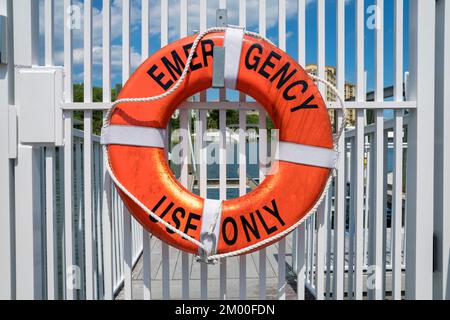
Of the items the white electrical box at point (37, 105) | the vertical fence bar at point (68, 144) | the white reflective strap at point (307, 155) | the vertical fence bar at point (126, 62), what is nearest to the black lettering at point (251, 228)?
the white reflective strap at point (307, 155)

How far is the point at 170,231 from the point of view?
1.37m

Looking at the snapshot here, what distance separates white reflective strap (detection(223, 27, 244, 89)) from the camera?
1.37 m

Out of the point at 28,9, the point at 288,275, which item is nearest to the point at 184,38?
the point at 28,9

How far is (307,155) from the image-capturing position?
138 cm

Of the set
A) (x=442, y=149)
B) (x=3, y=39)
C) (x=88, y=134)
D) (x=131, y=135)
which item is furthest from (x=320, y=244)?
(x=3, y=39)

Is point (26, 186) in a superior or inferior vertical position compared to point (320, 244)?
superior

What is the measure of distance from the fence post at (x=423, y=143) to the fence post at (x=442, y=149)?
5cm

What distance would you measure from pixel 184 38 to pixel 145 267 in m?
0.93

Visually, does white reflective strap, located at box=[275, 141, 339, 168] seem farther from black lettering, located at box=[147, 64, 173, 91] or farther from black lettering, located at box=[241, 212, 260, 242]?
black lettering, located at box=[147, 64, 173, 91]

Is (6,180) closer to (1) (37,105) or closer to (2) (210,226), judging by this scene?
(1) (37,105)

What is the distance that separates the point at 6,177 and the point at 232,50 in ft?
3.34

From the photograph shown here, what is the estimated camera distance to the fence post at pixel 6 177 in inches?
56.1

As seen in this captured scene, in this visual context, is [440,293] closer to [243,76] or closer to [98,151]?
[243,76]

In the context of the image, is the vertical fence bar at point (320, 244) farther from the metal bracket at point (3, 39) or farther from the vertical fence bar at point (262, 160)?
the metal bracket at point (3, 39)
